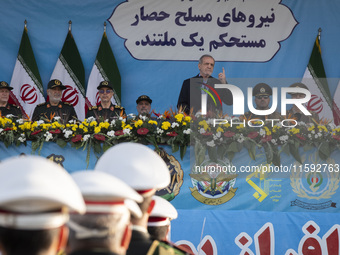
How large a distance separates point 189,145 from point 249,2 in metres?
4.83

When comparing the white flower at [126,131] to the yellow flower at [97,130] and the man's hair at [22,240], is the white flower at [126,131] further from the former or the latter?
the man's hair at [22,240]

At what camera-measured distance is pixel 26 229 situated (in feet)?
3.57

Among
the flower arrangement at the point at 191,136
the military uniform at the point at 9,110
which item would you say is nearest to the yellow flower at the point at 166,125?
the flower arrangement at the point at 191,136

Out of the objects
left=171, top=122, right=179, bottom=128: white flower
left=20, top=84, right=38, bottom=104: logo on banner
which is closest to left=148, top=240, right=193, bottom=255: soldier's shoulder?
left=171, top=122, right=179, bottom=128: white flower

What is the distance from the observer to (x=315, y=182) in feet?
16.5

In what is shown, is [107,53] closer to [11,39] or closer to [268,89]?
[11,39]

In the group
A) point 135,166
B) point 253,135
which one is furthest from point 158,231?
point 253,135

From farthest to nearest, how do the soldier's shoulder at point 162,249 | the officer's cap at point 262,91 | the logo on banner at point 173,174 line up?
the officer's cap at point 262,91
the logo on banner at point 173,174
the soldier's shoulder at point 162,249

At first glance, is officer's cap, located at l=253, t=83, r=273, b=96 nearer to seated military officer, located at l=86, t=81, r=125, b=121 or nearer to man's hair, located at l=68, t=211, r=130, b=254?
seated military officer, located at l=86, t=81, r=125, b=121

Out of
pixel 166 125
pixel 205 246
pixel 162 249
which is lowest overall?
pixel 205 246

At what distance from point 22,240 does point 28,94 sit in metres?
8.18

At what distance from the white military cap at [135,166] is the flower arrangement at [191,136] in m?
3.40

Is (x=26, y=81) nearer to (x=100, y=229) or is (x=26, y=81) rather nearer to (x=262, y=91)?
(x=262, y=91)

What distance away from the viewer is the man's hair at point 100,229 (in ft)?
4.07
